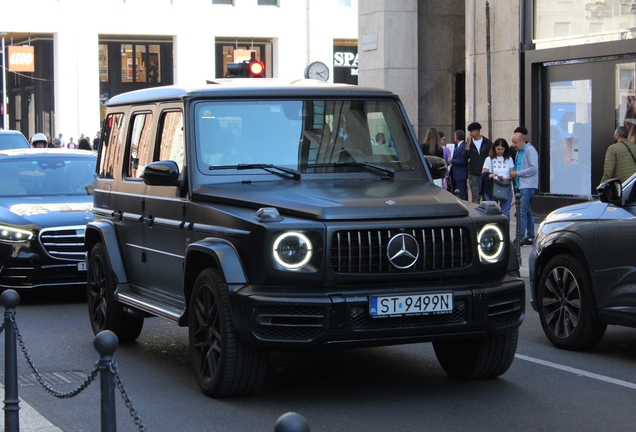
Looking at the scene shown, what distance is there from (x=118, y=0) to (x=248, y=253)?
5063 cm

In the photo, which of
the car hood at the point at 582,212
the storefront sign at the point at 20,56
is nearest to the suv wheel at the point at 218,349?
the car hood at the point at 582,212

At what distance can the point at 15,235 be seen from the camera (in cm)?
1134

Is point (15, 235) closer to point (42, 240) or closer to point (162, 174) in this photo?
point (42, 240)

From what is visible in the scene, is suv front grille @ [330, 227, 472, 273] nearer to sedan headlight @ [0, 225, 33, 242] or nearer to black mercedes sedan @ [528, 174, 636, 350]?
black mercedes sedan @ [528, 174, 636, 350]

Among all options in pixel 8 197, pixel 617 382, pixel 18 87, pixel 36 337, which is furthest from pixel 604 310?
pixel 18 87

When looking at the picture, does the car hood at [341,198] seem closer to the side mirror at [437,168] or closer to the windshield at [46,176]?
the side mirror at [437,168]

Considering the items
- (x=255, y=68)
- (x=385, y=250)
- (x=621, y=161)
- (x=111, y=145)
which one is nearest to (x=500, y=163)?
(x=621, y=161)

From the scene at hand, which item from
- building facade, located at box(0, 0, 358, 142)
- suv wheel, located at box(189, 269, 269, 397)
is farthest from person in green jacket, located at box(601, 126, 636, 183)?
building facade, located at box(0, 0, 358, 142)

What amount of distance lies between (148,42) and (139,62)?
1.19m

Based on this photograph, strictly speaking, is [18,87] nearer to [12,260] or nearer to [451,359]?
[12,260]

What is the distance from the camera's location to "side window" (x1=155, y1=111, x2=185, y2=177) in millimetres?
7432

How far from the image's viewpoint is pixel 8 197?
40.4ft

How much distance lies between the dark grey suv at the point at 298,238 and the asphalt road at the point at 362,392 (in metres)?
0.27

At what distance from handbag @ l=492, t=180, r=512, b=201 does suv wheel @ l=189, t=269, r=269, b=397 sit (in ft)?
34.5
